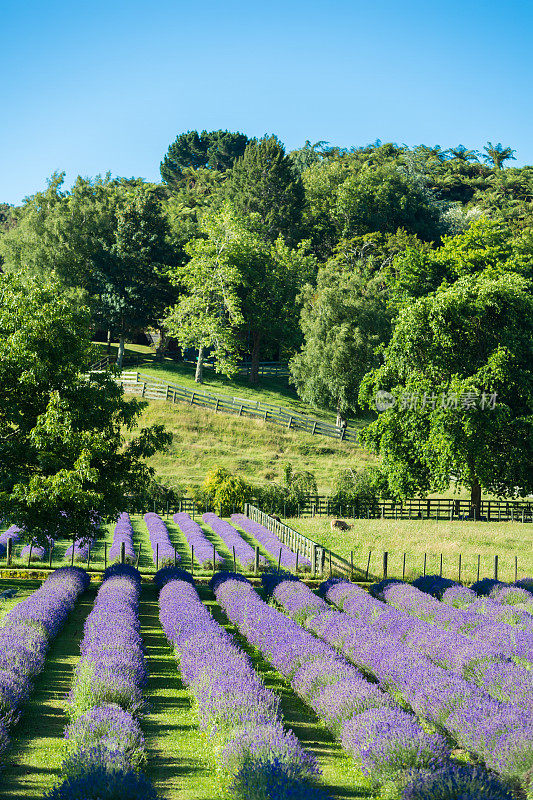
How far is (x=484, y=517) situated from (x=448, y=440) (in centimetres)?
987

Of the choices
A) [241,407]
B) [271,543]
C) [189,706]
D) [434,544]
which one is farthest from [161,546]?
[241,407]

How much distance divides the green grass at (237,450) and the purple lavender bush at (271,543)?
23.1 feet

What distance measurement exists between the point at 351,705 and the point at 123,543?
13416 millimetres

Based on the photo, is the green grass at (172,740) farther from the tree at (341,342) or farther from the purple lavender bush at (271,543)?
the tree at (341,342)

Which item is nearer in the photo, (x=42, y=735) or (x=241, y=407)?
(x=42, y=735)

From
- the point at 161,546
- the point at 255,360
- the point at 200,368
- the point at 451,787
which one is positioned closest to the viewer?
the point at 451,787

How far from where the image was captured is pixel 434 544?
25.3 m

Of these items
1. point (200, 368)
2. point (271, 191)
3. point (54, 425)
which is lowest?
point (54, 425)

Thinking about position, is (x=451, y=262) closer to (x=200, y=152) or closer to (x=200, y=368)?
(x=200, y=368)

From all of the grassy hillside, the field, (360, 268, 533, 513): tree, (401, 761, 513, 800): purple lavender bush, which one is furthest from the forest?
(401, 761, 513, 800): purple lavender bush

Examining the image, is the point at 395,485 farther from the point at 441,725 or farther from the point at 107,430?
the point at 441,725

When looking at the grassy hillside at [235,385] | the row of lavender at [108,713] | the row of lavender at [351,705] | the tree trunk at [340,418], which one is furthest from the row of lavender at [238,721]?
the grassy hillside at [235,385]

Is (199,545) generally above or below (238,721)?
below

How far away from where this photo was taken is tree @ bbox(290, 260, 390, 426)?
1849 inches
